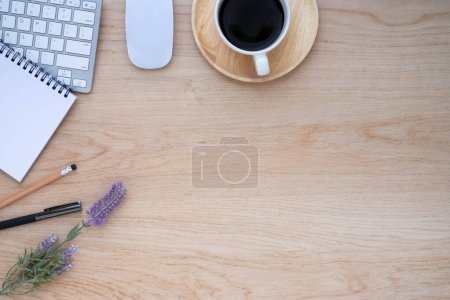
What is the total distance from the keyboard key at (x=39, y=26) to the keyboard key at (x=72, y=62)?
0.05m

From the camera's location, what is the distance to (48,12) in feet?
2.54

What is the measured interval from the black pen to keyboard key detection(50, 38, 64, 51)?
0.24 meters

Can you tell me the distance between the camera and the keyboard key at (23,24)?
2.54 ft

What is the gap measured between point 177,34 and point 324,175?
0.33 m

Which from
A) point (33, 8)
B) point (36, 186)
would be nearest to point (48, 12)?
point (33, 8)

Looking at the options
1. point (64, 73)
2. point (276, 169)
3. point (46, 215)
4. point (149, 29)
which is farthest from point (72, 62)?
point (276, 169)

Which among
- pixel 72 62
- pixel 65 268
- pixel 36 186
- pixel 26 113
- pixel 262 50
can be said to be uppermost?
pixel 262 50

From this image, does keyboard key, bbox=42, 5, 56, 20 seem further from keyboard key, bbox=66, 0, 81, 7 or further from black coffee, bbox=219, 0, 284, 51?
black coffee, bbox=219, 0, 284, 51

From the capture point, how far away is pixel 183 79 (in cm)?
79

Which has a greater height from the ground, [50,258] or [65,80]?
[65,80]

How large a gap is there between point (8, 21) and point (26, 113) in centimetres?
14

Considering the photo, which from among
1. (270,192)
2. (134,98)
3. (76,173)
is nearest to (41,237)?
(76,173)

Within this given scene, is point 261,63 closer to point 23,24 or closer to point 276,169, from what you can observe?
point 276,169

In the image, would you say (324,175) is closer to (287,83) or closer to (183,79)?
(287,83)
